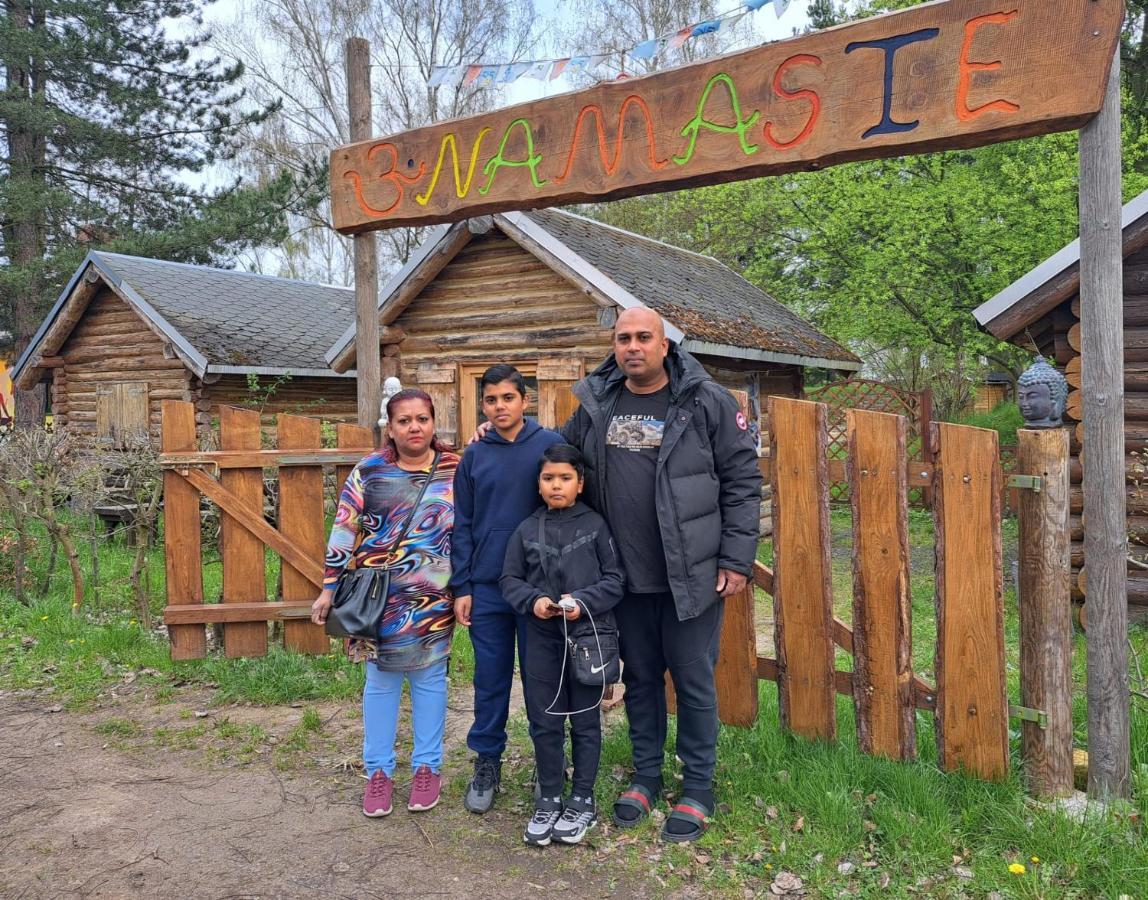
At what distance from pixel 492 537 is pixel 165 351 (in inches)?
474

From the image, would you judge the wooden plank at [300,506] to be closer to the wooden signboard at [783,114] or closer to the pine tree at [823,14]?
the wooden signboard at [783,114]

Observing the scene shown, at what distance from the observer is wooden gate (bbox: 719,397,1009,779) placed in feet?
10.9

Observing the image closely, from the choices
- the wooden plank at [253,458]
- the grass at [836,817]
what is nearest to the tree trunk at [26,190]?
the wooden plank at [253,458]

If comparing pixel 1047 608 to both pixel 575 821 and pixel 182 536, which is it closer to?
pixel 575 821

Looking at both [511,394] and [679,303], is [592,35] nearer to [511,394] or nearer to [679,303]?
[679,303]

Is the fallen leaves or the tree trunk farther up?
the tree trunk

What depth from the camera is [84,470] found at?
23.3 feet

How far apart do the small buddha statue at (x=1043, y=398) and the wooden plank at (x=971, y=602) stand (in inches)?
8.4

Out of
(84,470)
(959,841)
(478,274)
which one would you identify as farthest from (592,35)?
(959,841)

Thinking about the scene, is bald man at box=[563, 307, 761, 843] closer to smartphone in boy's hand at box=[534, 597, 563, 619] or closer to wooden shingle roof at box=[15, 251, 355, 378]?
smartphone in boy's hand at box=[534, 597, 563, 619]

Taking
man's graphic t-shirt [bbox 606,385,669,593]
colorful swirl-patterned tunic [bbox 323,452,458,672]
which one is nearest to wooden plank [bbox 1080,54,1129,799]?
man's graphic t-shirt [bbox 606,385,669,593]

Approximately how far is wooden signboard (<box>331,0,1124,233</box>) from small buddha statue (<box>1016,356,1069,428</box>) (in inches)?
35.5

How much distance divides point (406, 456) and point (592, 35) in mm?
22008

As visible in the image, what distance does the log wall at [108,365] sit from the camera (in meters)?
14.5
